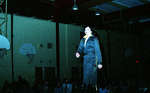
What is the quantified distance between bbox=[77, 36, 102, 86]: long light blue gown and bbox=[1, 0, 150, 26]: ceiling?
86cm

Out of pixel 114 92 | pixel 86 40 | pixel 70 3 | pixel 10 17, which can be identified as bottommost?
pixel 114 92

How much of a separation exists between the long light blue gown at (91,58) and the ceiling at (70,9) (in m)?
0.86

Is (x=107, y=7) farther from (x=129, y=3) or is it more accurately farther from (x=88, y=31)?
(x=88, y=31)

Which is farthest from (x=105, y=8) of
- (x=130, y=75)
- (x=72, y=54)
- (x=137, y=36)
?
(x=130, y=75)

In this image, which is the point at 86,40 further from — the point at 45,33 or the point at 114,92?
the point at 114,92

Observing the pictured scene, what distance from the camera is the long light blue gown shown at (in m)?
4.60

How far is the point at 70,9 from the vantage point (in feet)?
19.3

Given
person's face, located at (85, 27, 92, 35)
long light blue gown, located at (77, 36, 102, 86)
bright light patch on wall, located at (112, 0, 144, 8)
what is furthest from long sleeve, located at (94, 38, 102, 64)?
bright light patch on wall, located at (112, 0, 144, 8)

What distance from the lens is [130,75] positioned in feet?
25.0

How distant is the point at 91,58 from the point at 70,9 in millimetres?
1944

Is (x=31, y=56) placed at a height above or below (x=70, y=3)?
below

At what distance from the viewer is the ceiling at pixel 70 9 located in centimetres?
566

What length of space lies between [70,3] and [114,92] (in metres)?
3.12

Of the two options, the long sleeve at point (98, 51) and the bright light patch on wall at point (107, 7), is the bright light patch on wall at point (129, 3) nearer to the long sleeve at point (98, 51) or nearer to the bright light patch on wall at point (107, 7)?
the bright light patch on wall at point (107, 7)
